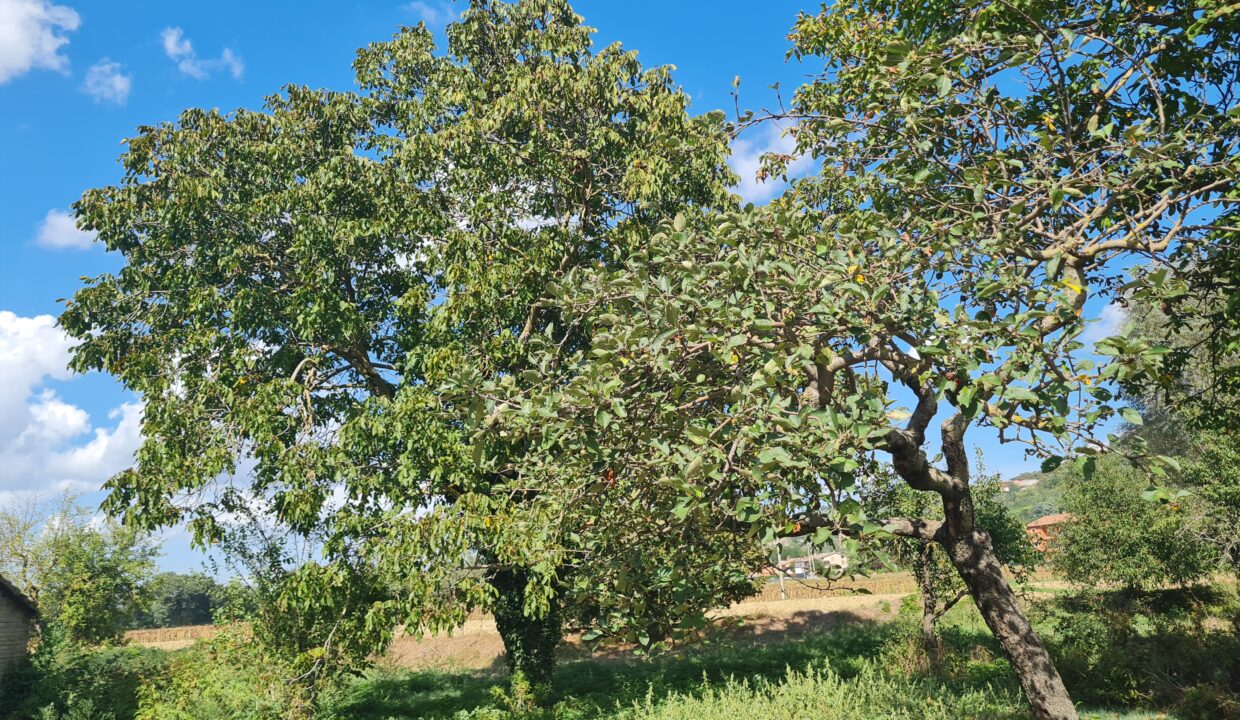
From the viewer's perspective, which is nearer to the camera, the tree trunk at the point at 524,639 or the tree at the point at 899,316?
the tree at the point at 899,316

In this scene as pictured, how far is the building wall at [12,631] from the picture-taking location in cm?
2197

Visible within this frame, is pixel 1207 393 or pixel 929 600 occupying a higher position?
pixel 1207 393

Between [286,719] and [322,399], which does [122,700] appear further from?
[322,399]

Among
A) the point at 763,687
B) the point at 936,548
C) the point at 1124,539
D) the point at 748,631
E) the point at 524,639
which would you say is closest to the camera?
the point at 763,687

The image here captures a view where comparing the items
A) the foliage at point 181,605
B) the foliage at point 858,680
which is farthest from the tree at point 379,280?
the foliage at point 181,605

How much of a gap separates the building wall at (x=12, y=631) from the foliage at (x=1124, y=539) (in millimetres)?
30445

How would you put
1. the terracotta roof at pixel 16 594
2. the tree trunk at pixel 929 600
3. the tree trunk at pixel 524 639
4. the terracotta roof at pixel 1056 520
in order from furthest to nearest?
1. the terracotta roof at pixel 1056 520
2. the terracotta roof at pixel 16 594
3. the tree trunk at pixel 929 600
4. the tree trunk at pixel 524 639

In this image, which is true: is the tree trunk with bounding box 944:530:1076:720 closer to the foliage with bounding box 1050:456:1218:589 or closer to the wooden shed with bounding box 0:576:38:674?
the foliage with bounding box 1050:456:1218:589

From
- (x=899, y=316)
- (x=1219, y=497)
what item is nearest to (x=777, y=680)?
(x=1219, y=497)

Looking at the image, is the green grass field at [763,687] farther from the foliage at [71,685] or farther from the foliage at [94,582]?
the foliage at [94,582]

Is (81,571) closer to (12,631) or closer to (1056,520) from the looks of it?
(12,631)

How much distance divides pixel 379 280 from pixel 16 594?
15959 millimetres

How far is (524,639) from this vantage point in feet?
56.2

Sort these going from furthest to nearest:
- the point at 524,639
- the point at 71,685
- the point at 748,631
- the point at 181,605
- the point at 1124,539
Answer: the point at 181,605 < the point at 748,631 < the point at 1124,539 < the point at 71,685 < the point at 524,639
